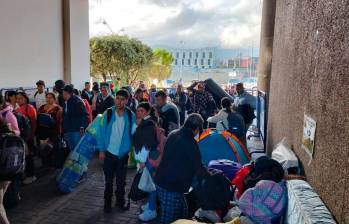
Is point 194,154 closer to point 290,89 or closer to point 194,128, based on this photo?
point 194,128

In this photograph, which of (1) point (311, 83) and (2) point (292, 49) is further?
(2) point (292, 49)

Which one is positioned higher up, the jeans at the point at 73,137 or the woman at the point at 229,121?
the woman at the point at 229,121

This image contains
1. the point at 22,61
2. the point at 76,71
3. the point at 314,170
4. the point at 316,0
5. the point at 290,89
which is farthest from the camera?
the point at 76,71

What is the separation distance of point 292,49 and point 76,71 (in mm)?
10185

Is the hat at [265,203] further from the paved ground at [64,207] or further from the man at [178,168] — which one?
the paved ground at [64,207]

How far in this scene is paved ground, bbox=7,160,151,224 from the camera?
5.11 m

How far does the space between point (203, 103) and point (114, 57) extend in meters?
15.3

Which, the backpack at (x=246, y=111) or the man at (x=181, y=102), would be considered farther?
the man at (x=181, y=102)

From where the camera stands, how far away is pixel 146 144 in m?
4.76

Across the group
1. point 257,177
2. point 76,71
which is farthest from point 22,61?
point 257,177

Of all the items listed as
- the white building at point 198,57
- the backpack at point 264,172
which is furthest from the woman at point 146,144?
the white building at point 198,57

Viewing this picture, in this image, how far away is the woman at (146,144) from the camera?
4.77 m

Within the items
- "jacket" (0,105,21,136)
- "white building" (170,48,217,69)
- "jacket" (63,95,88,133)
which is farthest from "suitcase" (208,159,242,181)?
"white building" (170,48,217,69)

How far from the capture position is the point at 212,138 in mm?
6582
